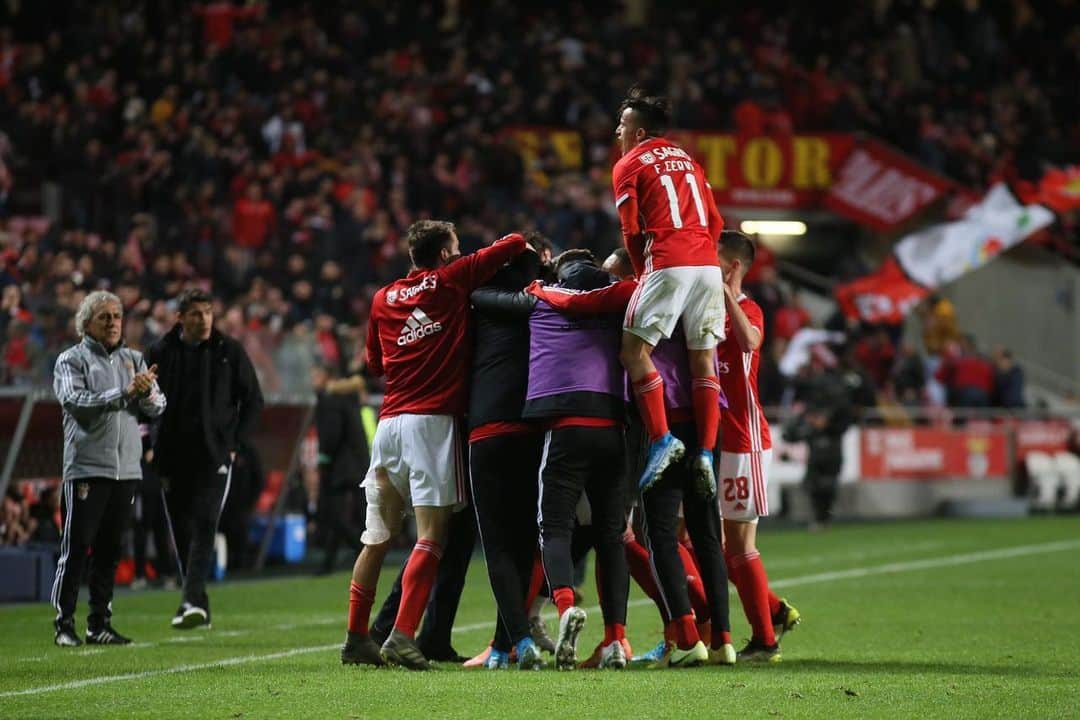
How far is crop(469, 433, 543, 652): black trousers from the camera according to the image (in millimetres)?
8672

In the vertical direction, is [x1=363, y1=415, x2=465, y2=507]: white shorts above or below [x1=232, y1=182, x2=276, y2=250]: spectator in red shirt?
below

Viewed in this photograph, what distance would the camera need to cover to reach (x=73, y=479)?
34.7 ft

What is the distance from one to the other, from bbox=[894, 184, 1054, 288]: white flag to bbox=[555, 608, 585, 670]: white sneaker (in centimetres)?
2213

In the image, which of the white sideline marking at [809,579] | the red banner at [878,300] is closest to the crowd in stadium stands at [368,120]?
the red banner at [878,300]

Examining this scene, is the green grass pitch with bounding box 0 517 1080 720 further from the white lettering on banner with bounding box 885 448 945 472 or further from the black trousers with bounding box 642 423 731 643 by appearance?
the white lettering on banner with bounding box 885 448 945 472

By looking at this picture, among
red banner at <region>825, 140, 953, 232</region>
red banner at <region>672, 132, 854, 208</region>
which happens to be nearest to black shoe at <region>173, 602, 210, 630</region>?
red banner at <region>672, 132, 854, 208</region>

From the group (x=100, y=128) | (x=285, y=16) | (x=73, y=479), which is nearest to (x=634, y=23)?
(x=285, y=16)

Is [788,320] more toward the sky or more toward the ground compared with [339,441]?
more toward the sky

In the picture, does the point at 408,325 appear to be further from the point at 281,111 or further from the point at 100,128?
the point at 281,111

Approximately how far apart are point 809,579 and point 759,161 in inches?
651

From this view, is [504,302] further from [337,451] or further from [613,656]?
[337,451]

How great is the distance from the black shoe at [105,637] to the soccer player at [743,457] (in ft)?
11.6

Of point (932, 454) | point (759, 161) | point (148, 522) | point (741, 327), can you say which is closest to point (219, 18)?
point (759, 161)

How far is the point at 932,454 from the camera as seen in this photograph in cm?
2605
